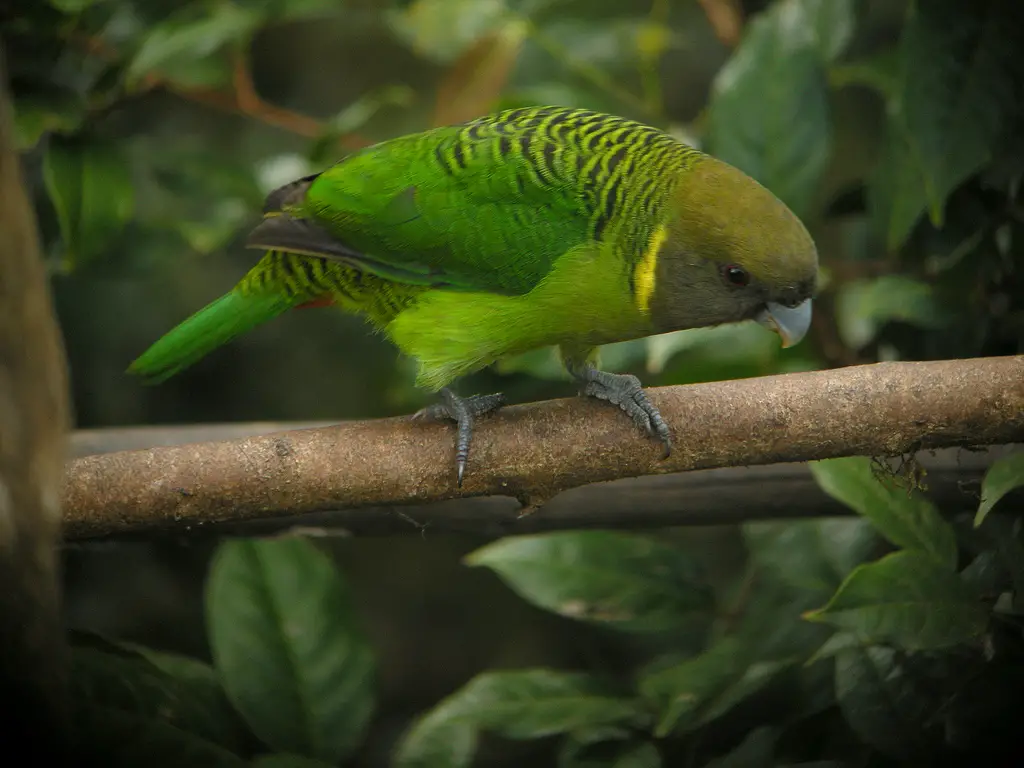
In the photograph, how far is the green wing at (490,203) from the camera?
192 centimetres

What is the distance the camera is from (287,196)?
211 cm

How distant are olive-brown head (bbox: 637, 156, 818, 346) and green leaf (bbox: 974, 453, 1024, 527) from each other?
0.42m

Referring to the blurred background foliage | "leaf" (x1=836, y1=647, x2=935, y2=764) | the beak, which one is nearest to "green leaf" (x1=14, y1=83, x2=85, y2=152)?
the blurred background foliage

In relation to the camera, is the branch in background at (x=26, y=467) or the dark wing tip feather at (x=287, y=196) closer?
the branch in background at (x=26, y=467)

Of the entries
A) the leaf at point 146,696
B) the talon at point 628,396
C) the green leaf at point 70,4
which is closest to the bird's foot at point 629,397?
the talon at point 628,396

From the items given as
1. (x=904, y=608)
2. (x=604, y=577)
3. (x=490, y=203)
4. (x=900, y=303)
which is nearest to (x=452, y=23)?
(x=490, y=203)

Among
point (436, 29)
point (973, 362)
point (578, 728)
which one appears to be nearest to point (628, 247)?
point (973, 362)

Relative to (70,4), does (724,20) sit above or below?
below

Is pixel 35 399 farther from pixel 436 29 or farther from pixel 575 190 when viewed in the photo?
pixel 436 29

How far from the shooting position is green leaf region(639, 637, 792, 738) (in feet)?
6.03

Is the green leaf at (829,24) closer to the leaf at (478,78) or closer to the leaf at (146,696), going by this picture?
the leaf at (478,78)

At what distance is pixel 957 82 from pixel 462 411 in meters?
1.21

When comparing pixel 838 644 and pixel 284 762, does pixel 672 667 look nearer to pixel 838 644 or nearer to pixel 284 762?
pixel 838 644

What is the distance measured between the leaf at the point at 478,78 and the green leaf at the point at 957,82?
4.14 ft
